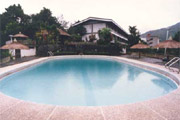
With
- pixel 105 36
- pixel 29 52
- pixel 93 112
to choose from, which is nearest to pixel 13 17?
pixel 29 52

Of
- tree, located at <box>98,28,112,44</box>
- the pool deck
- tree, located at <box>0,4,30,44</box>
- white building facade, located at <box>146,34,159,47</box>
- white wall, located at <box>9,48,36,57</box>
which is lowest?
the pool deck

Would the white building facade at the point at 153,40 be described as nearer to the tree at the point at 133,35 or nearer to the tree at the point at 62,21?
the tree at the point at 133,35

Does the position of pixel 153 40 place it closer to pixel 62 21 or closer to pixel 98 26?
pixel 98 26

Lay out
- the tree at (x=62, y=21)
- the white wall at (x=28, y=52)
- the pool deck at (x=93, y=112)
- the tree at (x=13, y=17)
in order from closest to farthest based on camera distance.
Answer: the pool deck at (x=93, y=112)
the white wall at (x=28, y=52)
the tree at (x=13, y=17)
the tree at (x=62, y=21)

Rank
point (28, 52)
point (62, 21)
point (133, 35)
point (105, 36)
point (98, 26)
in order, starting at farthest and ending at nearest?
point (62, 21) → point (133, 35) → point (98, 26) → point (105, 36) → point (28, 52)

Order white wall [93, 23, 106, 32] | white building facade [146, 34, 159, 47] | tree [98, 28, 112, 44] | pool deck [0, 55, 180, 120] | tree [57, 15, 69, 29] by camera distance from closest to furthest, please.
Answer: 1. pool deck [0, 55, 180, 120]
2. tree [98, 28, 112, 44]
3. white wall [93, 23, 106, 32]
4. tree [57, 15, 69, 29]
5. white building facade [146, 34, 159, 47]

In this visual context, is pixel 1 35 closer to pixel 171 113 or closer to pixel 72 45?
pixel 72 45

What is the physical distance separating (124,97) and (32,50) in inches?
700

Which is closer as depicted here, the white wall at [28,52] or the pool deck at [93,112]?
the pool deck at [93,112]

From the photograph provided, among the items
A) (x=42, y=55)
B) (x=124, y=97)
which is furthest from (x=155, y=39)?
(x=124, y=97)

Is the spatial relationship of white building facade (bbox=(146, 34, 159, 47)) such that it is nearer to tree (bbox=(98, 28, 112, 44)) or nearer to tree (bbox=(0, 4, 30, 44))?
tree (bbox=(98, 28, 112, 44))

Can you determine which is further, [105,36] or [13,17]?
[13,17]

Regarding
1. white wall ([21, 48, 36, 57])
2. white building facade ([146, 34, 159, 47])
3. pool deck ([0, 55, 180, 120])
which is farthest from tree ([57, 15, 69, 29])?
pool deck ([0, 55, 180, 120])

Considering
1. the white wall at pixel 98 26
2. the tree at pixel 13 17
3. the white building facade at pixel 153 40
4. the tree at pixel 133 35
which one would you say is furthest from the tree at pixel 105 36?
the white building facade at pixel 153 40
